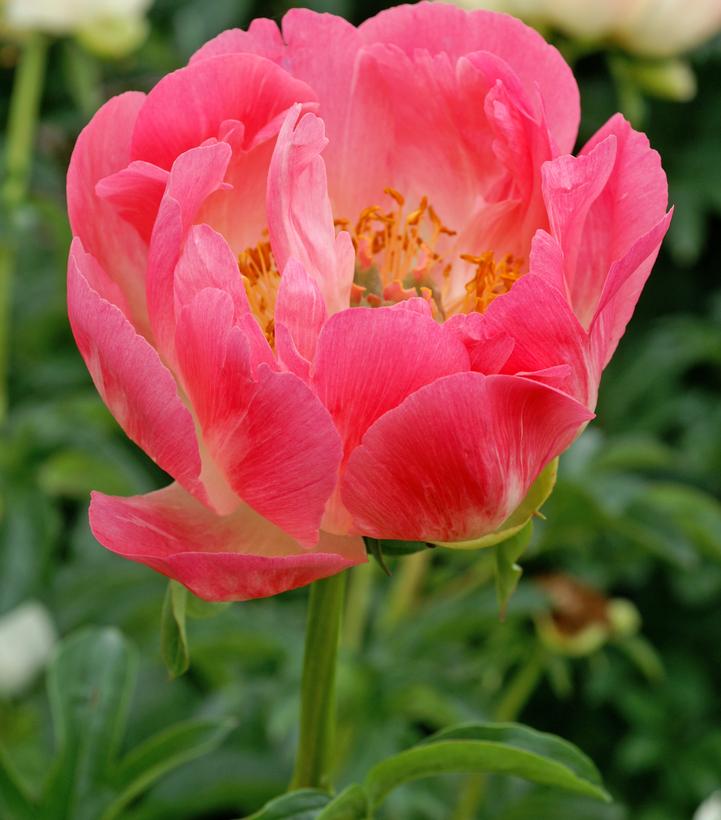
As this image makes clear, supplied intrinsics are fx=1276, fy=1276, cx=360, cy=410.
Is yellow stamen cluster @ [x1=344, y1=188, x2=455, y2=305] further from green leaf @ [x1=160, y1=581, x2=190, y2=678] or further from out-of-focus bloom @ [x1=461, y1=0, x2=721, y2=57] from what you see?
out-of-focus bloom @ [x1=461, y1=0, x2=721, y2=57]

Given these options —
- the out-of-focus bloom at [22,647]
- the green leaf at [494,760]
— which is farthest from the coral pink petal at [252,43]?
the out-of-focus bloom at [22,647]

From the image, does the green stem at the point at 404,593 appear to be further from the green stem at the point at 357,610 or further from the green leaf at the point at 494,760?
the green leaf at the point at 494,760

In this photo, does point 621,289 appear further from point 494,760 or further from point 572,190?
point 494,760

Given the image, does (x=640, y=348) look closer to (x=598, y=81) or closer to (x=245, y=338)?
(x=598, y=81)

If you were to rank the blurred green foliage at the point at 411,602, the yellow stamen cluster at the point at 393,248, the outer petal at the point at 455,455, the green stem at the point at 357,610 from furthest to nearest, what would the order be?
the green stem at the point at 357,610 → the blurred green foliage at the point at 411,602 → the yellow stamen cluster at the point at 393,248 → the outer petal at the point at 455,455

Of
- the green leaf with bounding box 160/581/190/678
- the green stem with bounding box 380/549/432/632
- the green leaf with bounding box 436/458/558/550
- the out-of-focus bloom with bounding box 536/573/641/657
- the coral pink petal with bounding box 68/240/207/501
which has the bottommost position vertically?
the out-of-focus bloom with bounding box 536/573/641/657

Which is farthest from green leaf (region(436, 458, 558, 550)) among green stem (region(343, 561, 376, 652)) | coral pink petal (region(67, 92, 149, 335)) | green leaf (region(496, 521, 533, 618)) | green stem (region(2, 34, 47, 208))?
green stem (region(2, 34, 47, 208))

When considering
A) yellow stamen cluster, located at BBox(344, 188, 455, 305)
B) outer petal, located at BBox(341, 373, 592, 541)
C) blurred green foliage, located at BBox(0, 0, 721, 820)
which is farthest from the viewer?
blurred green foliage, located at BBox(0, 0, 721, 820)
